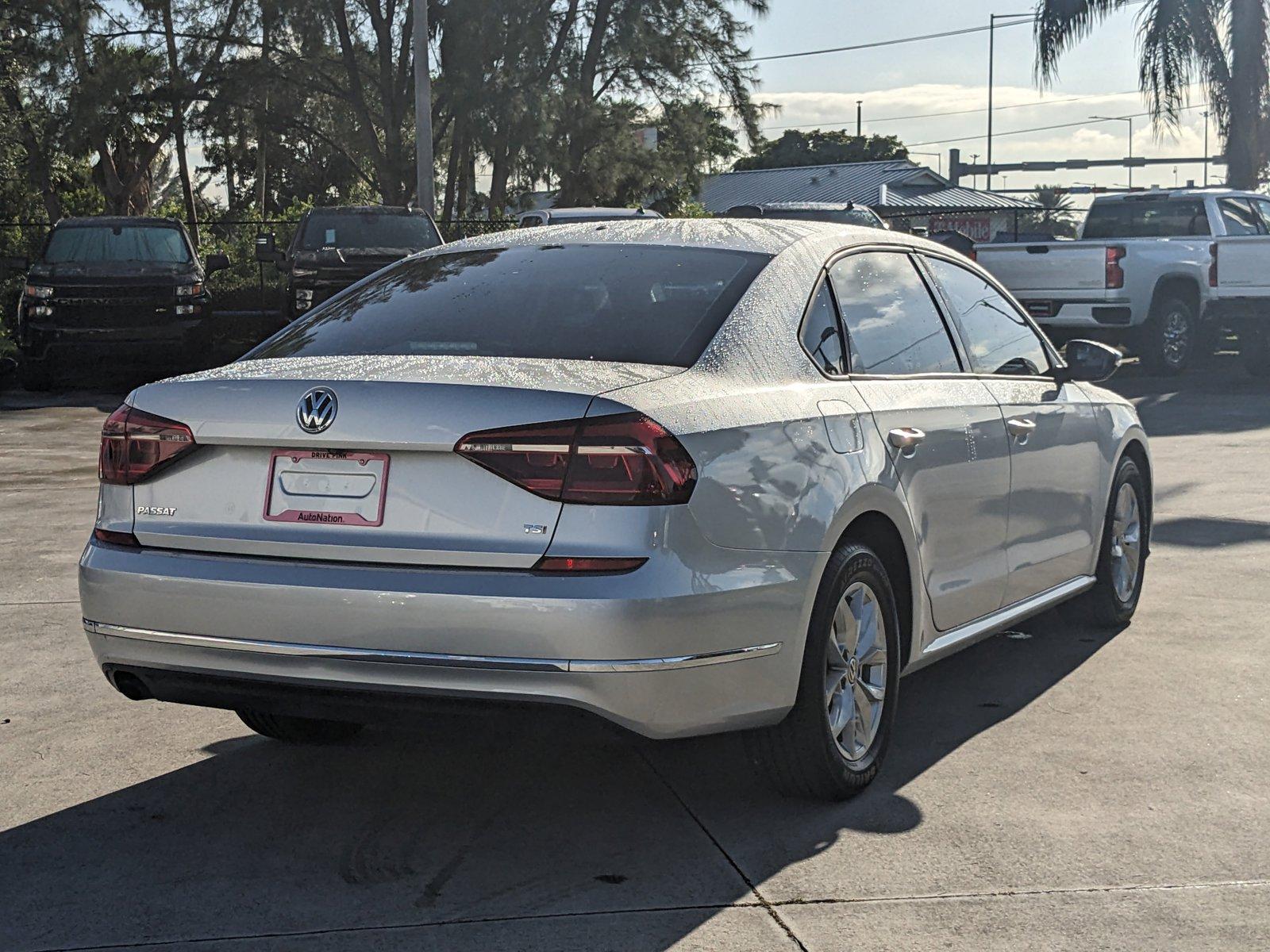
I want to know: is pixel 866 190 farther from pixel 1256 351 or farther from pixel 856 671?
pixel 856 671

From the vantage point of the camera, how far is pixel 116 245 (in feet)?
62.3

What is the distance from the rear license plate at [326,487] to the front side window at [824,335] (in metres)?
1.33

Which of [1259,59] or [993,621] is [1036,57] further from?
[993,621]

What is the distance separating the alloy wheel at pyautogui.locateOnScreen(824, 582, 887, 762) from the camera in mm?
4625

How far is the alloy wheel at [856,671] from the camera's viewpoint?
462cm

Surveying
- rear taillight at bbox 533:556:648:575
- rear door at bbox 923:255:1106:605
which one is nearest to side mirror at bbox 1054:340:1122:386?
rear door at bbox 923:255:1106:605

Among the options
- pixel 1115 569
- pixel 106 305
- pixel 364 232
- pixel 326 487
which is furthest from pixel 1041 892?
pixel 364 232

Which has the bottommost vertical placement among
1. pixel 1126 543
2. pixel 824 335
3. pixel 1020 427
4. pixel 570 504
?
pixel 1126 543

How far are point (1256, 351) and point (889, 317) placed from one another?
1598 cm

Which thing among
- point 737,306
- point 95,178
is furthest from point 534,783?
point 95,178

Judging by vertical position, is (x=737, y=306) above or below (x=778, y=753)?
above

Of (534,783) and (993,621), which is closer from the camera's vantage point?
(534,783)

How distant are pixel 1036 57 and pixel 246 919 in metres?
25.7

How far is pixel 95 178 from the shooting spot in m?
44.2
